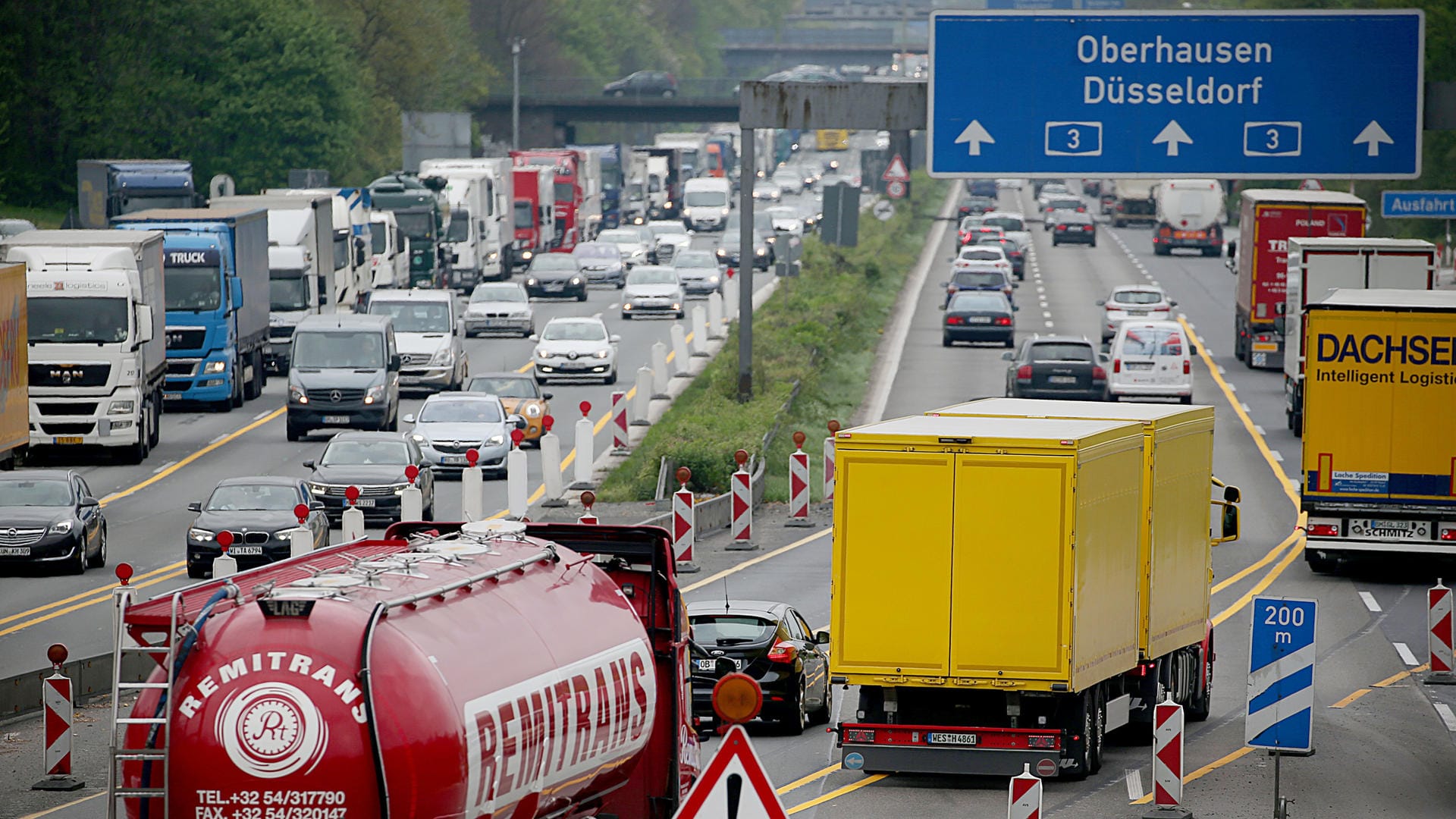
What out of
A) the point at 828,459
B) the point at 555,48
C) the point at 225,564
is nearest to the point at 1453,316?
the point at 828,459

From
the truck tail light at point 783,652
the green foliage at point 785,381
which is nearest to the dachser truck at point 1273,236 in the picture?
the green foliage at point 785,381

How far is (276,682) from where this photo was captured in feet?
30.6

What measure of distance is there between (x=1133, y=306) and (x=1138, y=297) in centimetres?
53

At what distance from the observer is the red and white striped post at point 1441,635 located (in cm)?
2255

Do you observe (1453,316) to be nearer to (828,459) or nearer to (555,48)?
(828,459)

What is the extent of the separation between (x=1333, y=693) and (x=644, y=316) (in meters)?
41.1

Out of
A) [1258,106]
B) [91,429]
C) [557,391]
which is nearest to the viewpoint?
[1258,106]

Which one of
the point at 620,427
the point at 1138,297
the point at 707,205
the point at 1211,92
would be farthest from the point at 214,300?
the point at 707,205

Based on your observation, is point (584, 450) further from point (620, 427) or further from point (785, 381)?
point (785, 381)

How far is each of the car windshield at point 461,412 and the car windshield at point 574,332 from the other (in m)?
10.1

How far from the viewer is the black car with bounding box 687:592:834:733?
18875 mm

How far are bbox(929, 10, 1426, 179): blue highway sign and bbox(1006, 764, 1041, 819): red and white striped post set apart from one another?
18.2m

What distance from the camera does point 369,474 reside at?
31594 millimetres

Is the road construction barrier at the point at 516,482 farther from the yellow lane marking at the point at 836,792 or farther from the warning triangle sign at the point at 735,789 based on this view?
the warning triangle sign at the point at 735,789
